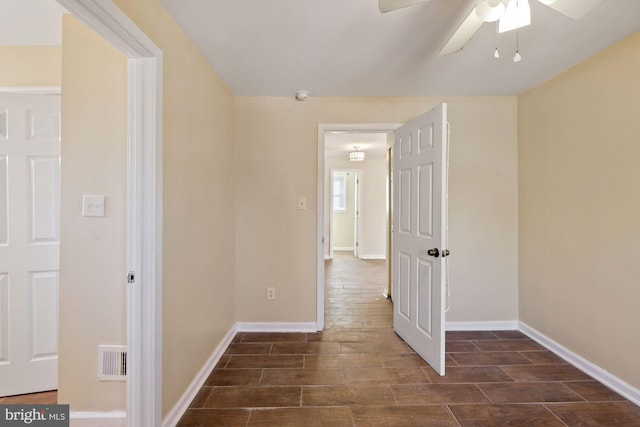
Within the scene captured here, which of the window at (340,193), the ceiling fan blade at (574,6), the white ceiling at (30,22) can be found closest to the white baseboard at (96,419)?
the white ceiling at (30,22)

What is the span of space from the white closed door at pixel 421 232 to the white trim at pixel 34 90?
8.49 feet

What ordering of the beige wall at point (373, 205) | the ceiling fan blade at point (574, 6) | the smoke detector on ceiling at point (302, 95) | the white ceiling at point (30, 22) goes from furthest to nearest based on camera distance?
1. the beige wall at point (373, 205)
2. the smoke detector on ceiling at point (302, 95)
3. the white ceiling at point (30, 22)
4. the ceiling fan blade at point (574, 6)

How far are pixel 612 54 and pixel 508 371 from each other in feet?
7.63

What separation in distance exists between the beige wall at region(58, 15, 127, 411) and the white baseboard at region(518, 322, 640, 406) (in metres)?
3.10

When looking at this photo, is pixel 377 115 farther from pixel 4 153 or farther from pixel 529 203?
pixel 4 153

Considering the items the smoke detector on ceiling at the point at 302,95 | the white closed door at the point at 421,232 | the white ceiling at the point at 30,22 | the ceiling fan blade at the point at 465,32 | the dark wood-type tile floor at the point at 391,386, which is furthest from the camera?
the smoke detector on ceiling at the point at 302,95

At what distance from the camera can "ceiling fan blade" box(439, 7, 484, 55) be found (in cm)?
132

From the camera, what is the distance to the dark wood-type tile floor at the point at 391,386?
64.5 inches

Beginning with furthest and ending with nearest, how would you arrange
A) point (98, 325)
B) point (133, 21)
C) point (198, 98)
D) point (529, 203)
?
point (529, 203)
point (198, 98)
point (98, 325)
point (133, 21)

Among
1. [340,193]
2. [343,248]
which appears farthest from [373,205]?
Answer: [343,248]

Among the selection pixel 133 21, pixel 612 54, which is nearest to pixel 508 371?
pixel 612 54

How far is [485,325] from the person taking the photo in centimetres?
277

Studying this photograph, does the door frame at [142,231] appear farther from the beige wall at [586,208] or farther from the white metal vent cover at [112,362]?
the beige wall at [586,208]

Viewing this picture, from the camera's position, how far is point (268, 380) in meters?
1.98
